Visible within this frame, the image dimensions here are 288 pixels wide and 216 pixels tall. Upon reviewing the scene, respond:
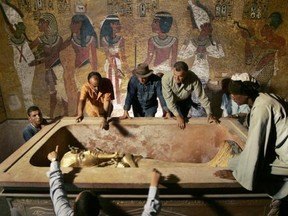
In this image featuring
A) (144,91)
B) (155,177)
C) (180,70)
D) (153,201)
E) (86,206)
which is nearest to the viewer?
(86,206)

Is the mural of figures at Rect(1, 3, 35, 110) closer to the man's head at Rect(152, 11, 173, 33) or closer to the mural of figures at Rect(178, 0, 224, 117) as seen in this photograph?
the man's head at Rect(152, 11, 173, 33)

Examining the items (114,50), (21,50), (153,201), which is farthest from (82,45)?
(153,201)

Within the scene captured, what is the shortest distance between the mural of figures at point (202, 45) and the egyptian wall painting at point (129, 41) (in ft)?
0.07

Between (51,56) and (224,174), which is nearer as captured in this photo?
(224,174)

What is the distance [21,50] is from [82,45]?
4.81 ft

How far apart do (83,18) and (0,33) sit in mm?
1981

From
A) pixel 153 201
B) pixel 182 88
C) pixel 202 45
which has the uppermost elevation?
pixel 202 45

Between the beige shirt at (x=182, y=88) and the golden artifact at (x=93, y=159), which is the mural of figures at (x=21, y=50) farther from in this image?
the beige shirt at (x=182, y=88)

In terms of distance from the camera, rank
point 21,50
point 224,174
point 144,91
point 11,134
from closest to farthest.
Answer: point 224,174 → point 144,91 → point 21,50 → point 11,134

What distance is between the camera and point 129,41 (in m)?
5.51

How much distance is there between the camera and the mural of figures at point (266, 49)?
532 cm

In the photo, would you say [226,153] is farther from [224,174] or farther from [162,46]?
[162,46]

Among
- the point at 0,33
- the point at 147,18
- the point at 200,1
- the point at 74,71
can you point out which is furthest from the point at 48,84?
the point at 200,1

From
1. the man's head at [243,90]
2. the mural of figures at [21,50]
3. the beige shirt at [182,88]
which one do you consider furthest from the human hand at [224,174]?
the mural of figures at [21,50]
